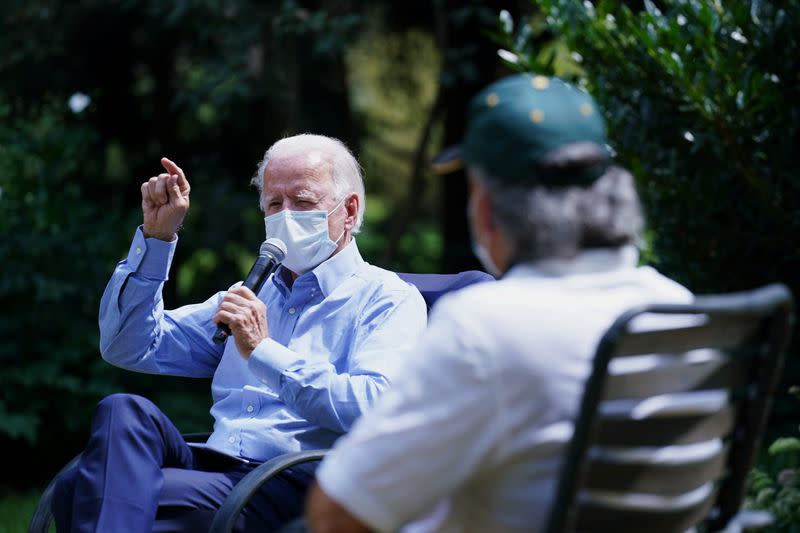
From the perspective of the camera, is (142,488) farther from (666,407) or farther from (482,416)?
(666,407)

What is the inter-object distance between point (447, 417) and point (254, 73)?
19.5 ft

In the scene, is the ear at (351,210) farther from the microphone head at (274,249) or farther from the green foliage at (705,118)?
the green foliage at (705,118)

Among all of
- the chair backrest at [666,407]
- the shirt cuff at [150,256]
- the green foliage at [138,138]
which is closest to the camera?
the chair backrest at [666,407]

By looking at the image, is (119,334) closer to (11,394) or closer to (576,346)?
(576,346)

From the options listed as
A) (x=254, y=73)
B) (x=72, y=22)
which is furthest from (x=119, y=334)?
(x=72, y=22)

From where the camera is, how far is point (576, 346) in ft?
6.10

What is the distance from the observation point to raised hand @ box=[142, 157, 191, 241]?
347cm

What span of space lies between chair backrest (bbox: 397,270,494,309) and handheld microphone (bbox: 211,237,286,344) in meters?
0.55

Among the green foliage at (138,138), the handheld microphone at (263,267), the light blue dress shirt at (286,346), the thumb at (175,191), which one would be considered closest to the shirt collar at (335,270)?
the light blue dress shirt at (286,346)

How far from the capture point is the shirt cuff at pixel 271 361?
3.10 meters

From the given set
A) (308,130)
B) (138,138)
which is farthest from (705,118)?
(138,138)

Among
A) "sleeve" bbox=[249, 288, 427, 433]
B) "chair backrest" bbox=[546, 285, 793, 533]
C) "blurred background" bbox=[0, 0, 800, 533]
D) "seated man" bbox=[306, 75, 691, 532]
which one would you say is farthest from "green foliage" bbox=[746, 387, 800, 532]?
"seated man" bbox=[306, 75, 691, 532]

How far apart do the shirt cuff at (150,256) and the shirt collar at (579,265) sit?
1.82m

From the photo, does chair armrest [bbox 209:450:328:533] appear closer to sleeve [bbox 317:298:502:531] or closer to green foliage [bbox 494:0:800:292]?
sleeve [bbox 317:298:502:531]
